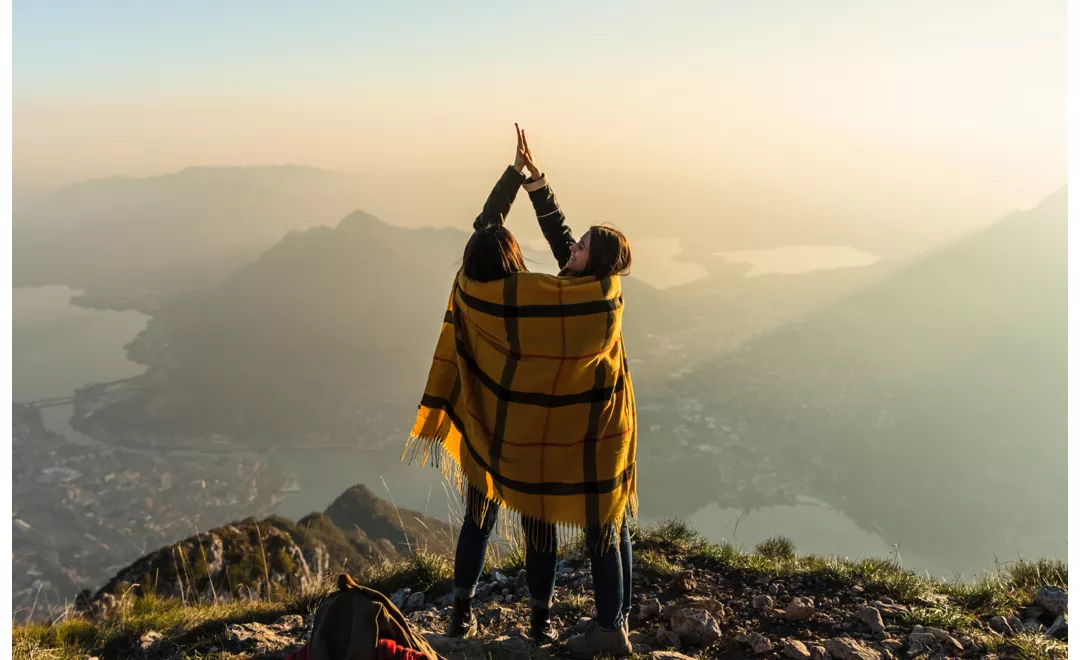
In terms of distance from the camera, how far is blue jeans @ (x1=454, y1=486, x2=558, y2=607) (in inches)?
120

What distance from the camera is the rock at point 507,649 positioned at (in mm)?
3156

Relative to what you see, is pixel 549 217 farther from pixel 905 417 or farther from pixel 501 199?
pixel 905 417

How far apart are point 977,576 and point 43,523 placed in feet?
231

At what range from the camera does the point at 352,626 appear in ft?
6.81

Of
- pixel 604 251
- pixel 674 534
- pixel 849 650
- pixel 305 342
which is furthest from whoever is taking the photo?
pixel 305 342

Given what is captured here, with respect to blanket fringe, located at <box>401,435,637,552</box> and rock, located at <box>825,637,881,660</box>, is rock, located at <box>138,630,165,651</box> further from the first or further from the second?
rock, located at <box>825,637,881,660</box>

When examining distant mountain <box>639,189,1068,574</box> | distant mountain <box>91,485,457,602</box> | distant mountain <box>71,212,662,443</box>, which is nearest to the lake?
distant mountain <box>71,212,662,443</box>

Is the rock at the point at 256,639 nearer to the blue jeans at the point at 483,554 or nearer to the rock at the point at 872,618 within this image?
the blue jeans at the point at 483,554

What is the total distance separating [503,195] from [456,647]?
6.60 ft

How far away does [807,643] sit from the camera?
11.7ft

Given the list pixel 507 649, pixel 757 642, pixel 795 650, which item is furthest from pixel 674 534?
pixel 507 649

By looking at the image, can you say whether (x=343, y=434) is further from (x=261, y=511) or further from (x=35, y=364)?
(x=35, y=364)

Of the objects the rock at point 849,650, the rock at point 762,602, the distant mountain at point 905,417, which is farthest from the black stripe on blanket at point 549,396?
the distant mountain at point 905,417

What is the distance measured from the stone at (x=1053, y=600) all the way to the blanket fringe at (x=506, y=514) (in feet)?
8.35
